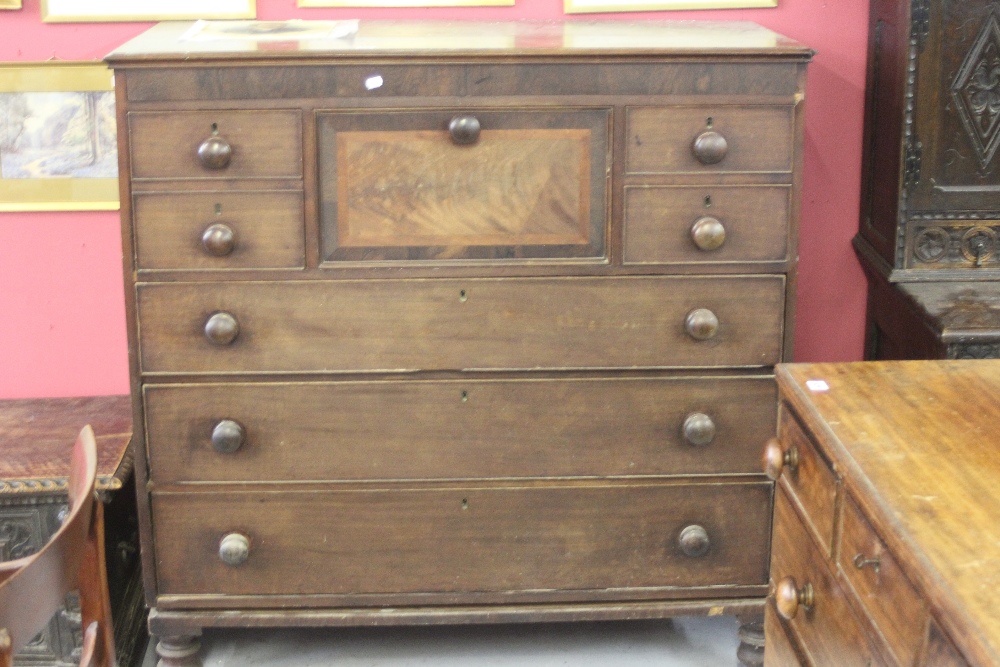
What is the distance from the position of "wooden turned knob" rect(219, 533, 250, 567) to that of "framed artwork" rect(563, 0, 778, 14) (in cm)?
148

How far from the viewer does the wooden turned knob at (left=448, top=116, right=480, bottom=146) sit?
2459mm

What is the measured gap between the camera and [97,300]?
10.7ft

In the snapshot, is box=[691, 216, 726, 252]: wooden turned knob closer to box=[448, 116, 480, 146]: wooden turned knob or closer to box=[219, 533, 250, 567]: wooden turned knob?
box=[448, 116, 480, 146]: wooden turned knob

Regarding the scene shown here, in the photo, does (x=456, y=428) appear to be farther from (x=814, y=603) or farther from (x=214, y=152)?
(x=814, y=603)

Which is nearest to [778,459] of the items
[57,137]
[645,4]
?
[645,4]

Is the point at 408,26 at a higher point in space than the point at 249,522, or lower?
higher

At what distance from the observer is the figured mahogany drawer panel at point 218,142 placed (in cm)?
246

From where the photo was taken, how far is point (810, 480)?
1.70m

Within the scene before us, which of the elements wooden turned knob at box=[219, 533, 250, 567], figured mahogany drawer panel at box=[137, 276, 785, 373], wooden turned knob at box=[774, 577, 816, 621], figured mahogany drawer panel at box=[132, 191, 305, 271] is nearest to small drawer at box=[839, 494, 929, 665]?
wooden turned knob at box=[774, 577, 816, 621]

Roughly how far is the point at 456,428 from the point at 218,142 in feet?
2.48

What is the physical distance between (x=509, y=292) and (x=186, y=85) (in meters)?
0.75

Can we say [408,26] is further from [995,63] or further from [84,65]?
[995,63]

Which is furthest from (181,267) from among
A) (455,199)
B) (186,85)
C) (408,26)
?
(408,26)

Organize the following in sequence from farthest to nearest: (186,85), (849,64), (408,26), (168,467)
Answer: (849,64)
(408,26)
(168,467)
(186,85)
